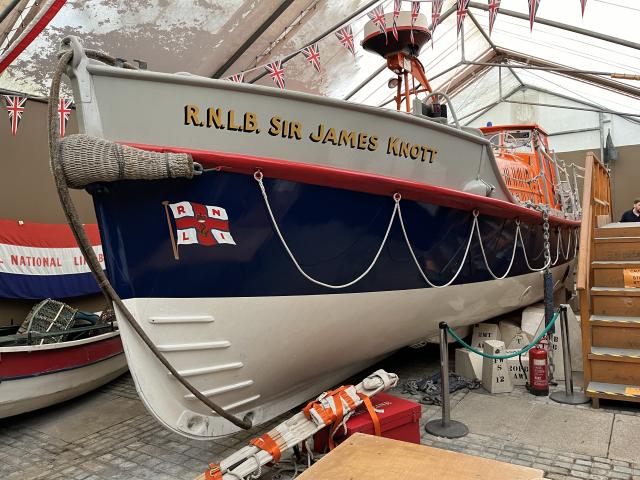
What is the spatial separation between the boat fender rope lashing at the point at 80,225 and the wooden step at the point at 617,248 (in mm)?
3652

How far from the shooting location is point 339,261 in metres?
3.05

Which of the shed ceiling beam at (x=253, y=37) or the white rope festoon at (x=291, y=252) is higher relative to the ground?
the shed ceiling beam at (x=253, y=37)

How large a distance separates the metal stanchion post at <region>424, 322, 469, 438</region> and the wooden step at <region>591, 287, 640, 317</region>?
1.52 metres

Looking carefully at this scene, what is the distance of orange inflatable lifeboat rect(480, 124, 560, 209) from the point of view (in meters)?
5.13

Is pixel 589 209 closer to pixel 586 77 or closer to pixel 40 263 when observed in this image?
pixel 40 263

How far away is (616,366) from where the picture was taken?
11.7 feet

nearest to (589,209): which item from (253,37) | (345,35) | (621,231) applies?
(621,231)

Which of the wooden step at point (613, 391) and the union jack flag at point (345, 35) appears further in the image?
the union jack flag at point (345, 35)

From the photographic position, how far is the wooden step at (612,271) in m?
4.04

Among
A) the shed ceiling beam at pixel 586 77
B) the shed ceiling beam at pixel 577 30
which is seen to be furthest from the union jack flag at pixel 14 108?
the shed ceiling beam at pixel 586 77

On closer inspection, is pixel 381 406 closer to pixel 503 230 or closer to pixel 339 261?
pixel 339 261

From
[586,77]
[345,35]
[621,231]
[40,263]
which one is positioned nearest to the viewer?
[621,231]

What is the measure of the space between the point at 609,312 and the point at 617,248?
0.80 metres

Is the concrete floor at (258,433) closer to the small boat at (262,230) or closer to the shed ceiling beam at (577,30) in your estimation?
the small boat at (262,230)
